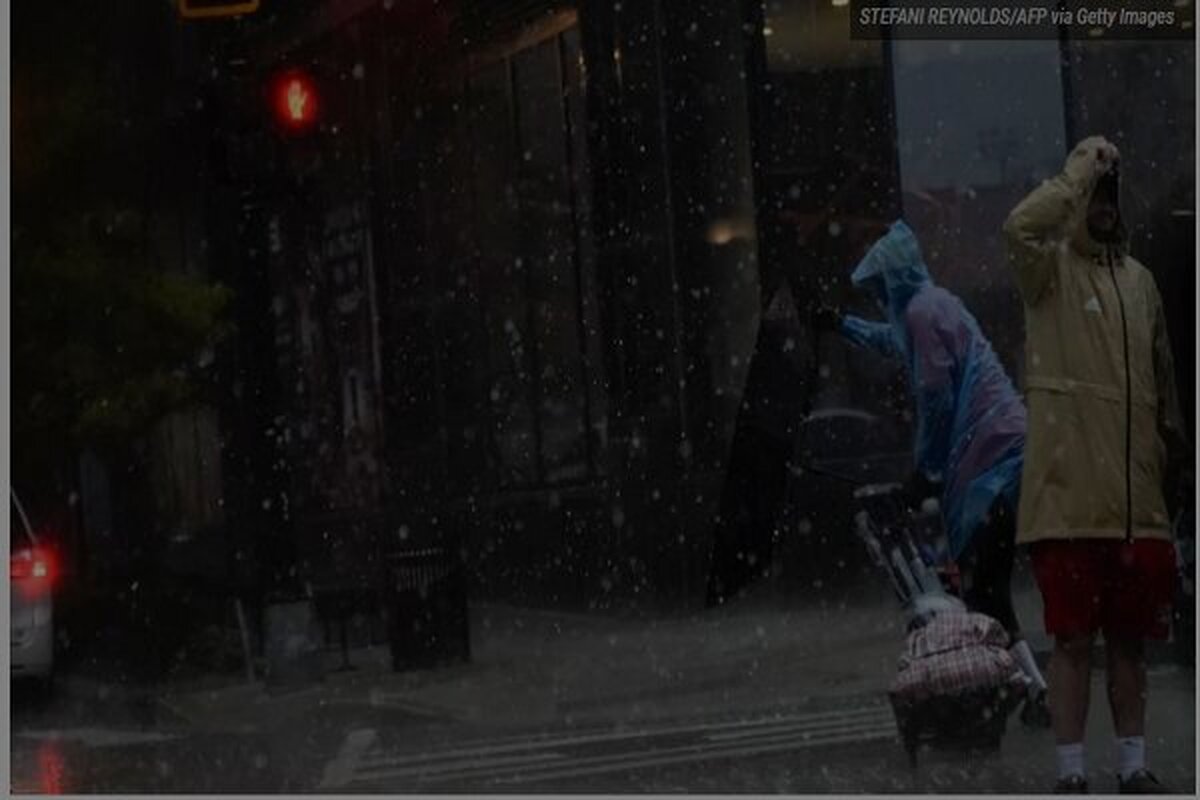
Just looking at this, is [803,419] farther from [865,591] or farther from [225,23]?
[225,23]

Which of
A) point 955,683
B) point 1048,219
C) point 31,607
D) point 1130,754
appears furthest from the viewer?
point 31,607

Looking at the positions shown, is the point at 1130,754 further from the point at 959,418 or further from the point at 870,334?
the point at 870,334

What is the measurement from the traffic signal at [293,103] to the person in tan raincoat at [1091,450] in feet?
9.00

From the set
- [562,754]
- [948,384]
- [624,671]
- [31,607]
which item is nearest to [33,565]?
[31,607]

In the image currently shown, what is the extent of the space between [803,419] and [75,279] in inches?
104

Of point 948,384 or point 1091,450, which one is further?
point 948,384

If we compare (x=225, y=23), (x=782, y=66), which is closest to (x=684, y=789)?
(x=782, y=66)

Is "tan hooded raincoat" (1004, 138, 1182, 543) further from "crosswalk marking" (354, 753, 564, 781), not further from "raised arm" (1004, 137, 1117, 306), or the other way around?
"crosswalk marking" (354, 753, 564, 781)

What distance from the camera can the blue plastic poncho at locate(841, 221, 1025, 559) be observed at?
7.76m

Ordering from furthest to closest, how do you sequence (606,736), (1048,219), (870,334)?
(606,736), (870,334), (1048,219)

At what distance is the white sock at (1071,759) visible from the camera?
280 inches

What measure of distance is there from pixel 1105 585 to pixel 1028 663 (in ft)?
2.72

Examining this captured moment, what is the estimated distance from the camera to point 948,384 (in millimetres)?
7832

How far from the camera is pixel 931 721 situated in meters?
7.66
